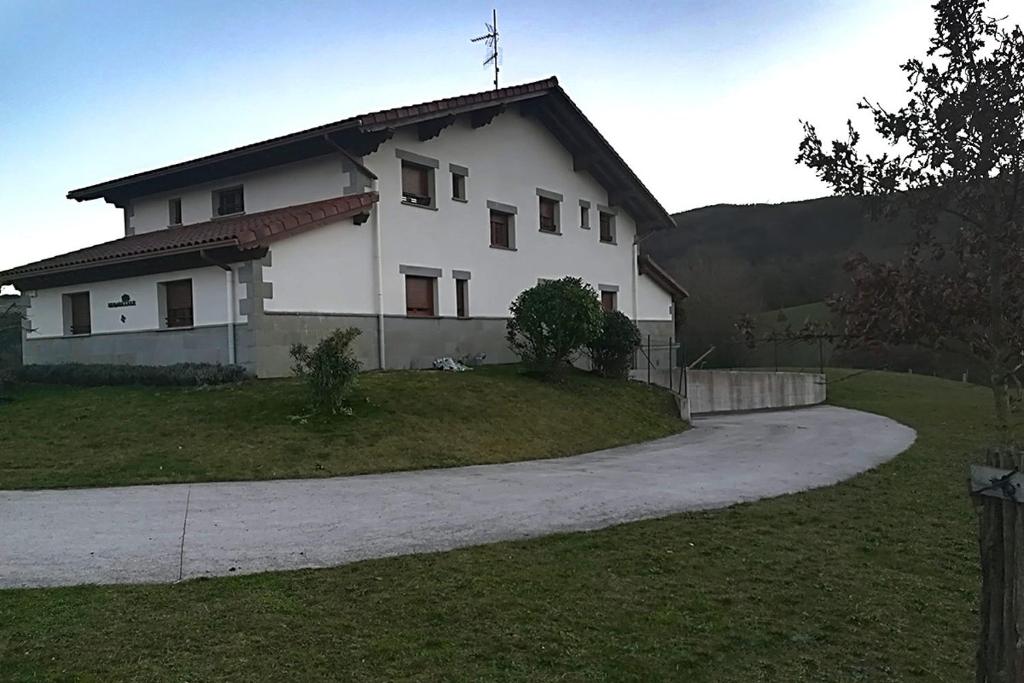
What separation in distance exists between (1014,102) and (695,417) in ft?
67.8

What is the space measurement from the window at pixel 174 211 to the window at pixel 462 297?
26.5 feet

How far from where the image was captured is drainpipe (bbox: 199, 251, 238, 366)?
1627 cm

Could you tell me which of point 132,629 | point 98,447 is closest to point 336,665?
point 132,629

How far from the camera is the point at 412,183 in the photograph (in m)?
20.4

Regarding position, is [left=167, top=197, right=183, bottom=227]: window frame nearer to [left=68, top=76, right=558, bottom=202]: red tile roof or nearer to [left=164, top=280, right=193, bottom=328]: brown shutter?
[left=68, top=76, right=558, bottom=202]: red tile roof

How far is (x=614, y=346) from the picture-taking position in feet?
70.4

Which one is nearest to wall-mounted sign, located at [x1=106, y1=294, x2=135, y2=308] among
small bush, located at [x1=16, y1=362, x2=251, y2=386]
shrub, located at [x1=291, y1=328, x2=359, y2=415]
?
small bush, located at [x1=16, y1=362, x2=251, y2=386]

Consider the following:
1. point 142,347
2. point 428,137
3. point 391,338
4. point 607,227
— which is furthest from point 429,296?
point 607,227

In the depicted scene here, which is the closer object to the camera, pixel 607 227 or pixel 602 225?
pixel 602 225

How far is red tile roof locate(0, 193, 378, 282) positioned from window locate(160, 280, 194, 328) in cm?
88

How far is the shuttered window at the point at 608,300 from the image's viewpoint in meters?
27.2

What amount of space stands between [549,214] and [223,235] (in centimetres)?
1147

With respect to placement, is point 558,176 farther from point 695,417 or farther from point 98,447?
point 98,447

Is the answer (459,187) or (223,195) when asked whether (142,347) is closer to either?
(223,195)
